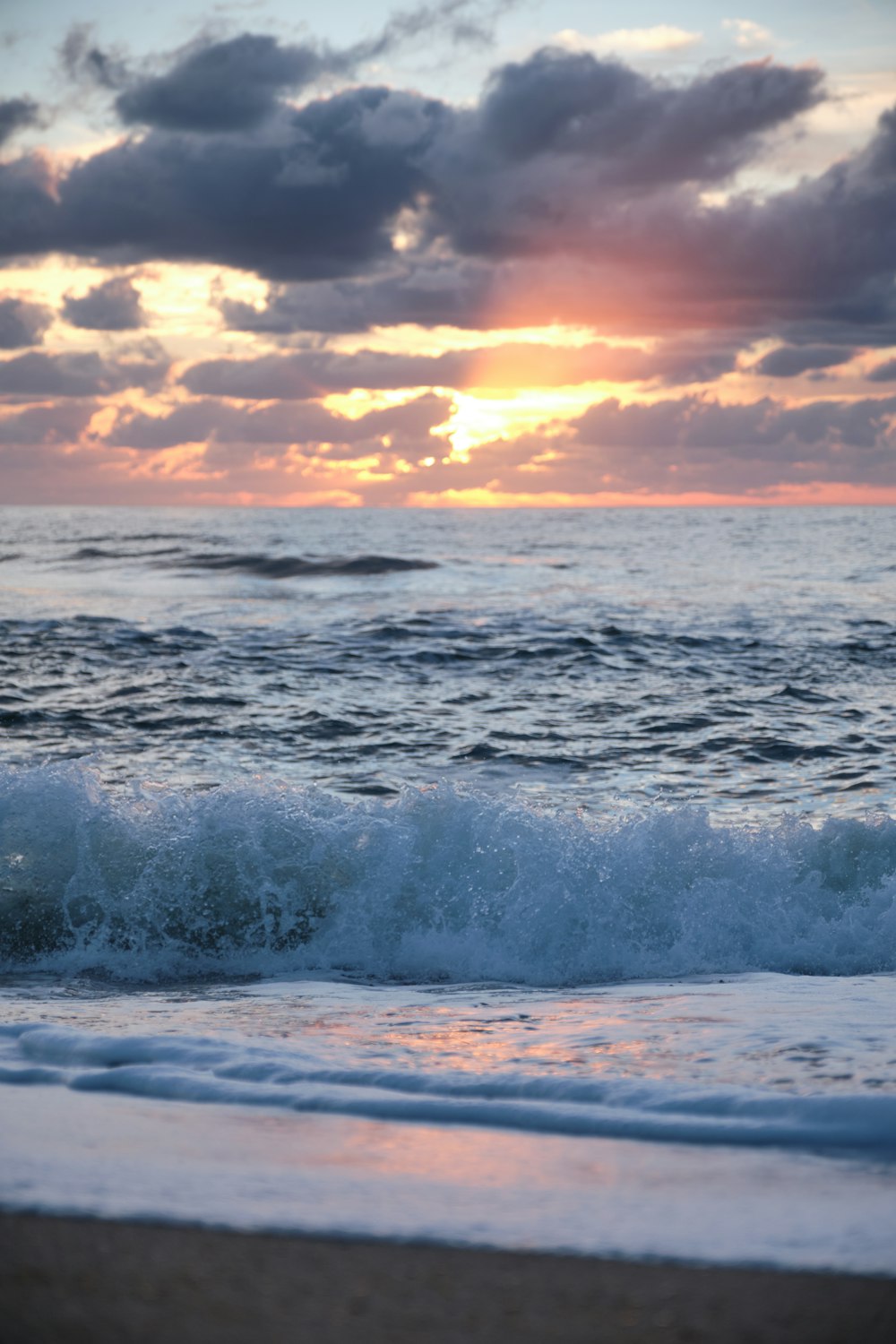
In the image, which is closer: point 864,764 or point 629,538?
point 864,764

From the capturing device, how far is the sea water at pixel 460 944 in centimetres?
308

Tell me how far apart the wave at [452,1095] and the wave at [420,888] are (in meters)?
2.28

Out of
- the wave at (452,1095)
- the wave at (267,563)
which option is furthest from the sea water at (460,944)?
the wave at (267,563)

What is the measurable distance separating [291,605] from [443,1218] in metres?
22.9

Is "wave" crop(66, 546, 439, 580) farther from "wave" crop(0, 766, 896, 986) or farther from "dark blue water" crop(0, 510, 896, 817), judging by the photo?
"wave" crop(0, 766, 896, 986)

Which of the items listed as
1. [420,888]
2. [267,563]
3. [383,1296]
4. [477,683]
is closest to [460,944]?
[420,888]

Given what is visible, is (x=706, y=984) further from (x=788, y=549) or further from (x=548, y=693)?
(x=788, y=549)

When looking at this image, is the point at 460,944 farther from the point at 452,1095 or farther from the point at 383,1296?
the point at 383,1296

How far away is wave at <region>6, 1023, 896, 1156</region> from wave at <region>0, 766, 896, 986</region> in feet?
7.50

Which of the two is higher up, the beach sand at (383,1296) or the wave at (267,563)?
the wave at (267,563)

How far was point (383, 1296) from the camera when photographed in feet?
8.21

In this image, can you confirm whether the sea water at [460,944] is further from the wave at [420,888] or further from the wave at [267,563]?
the wave at [267,563]

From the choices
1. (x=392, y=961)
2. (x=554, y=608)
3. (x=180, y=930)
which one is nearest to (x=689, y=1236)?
(x=392, y=961)

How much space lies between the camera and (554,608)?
959 inches
